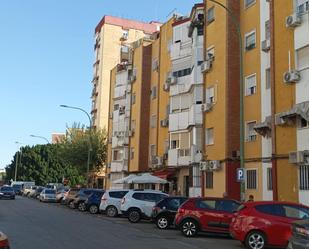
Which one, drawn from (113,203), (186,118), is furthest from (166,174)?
(113,203)

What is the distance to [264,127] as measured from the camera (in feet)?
83.9

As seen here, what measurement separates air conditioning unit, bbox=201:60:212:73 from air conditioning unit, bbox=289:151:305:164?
1139 centimetres

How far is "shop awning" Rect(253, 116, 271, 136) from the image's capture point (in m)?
25.2

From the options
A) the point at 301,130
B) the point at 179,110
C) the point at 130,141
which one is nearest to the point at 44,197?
the point at 130,141

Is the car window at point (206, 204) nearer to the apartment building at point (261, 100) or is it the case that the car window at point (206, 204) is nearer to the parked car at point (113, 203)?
the apartment building at point (261, 100)

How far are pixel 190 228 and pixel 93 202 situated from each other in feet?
53.4

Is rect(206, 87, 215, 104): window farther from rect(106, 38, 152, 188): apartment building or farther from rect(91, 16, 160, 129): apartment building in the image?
rect(91, 16, 160, 129): apartment building

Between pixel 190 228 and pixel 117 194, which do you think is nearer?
pixel 190 228

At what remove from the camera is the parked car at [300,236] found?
35.3ft

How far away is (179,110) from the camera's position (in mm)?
40219

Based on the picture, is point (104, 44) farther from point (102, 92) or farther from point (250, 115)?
point (250, 115)

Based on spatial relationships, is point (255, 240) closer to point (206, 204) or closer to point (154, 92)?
point (206, 204)

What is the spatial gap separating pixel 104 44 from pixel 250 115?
56.3 metres

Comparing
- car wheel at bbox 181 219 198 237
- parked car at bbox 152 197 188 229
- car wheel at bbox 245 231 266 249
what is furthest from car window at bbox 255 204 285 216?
parked car at bbox 152 197 188 229
